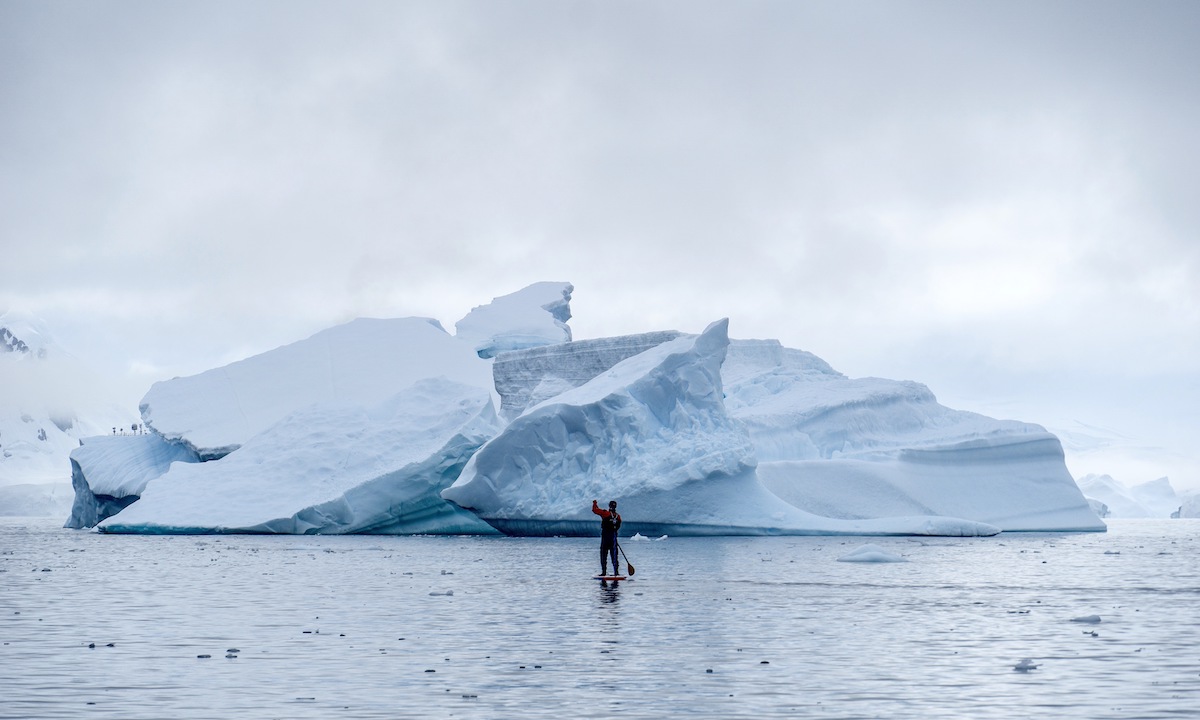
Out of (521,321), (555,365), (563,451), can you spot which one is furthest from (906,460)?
(521,321)

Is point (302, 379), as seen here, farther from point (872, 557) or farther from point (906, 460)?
point (872, 557)

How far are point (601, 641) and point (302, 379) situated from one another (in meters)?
31.9

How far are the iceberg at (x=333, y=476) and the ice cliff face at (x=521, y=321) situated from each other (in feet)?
57.1

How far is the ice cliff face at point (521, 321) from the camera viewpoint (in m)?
50.8

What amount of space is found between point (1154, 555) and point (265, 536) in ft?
64.8

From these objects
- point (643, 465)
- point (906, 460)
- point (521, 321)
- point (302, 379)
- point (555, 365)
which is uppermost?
point (521, 321)

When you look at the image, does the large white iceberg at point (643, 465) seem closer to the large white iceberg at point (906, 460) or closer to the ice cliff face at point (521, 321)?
the large white iceberg at point (906, 460)

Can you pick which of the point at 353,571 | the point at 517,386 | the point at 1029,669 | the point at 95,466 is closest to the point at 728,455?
the point at 353,571

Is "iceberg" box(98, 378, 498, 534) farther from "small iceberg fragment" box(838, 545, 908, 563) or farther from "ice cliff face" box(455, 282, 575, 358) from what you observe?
"ice cliff face" box(455, 282, 575, 358)

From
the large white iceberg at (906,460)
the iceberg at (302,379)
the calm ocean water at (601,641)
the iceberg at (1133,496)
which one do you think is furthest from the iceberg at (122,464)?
the iceberg at (1133,496)

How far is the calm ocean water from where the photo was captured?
24.1ft

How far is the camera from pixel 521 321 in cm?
5231

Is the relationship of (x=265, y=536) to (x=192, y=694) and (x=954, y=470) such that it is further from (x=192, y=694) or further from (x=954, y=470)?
(x=192, y=694)

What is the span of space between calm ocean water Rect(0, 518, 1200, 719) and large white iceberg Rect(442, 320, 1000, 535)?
24.6 ft
